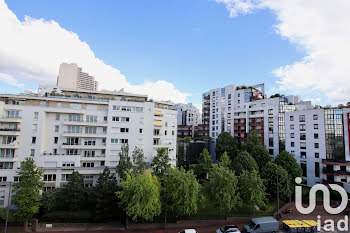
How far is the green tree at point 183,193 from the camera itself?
81.7ft

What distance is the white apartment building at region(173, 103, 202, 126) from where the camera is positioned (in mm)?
108400

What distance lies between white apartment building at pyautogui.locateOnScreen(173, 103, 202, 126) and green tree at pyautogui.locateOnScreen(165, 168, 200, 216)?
81449mm

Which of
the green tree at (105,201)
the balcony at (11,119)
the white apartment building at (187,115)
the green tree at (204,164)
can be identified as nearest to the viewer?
the green tree at (105,201)

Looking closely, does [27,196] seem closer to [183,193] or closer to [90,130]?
[90,130]

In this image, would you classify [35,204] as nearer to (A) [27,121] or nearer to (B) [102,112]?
(A) [27,121]

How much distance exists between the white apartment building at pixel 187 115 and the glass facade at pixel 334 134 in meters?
68.8

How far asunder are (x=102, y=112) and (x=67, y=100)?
6.93 meters

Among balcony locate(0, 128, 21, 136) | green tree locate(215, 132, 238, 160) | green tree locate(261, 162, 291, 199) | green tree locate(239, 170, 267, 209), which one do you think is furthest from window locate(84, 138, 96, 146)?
green tree locate(215, 132, 238, 160)

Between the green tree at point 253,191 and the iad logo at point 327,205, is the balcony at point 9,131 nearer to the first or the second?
the green tree at point 253,191

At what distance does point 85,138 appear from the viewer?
3709 cm

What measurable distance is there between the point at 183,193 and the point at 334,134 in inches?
1693

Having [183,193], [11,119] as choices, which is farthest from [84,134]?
[183,193]

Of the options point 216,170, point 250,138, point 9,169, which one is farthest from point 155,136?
point 250,138

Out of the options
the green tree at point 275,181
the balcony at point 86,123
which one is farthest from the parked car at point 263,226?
the balcony at point 86,123
